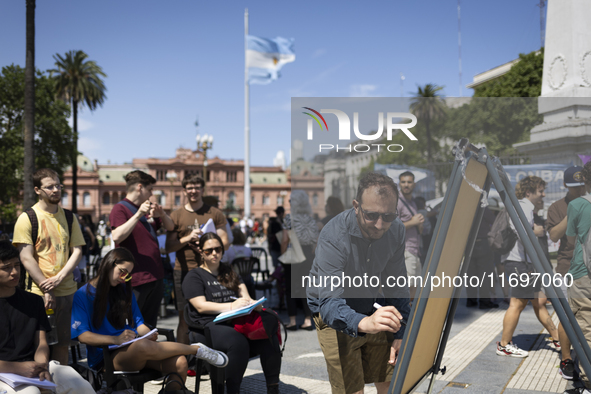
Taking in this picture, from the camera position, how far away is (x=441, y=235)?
5.67 ft

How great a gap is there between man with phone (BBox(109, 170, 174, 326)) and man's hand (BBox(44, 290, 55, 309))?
2.07ft

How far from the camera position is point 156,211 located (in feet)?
14.3

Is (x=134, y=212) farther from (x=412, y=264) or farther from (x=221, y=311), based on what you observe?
(x=412, y=264)

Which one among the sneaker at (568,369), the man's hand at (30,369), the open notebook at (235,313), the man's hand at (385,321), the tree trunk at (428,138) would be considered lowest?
the sneaker at (568,369)

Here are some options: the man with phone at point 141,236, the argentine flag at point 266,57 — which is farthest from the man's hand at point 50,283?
the argentine flag at point 266,57

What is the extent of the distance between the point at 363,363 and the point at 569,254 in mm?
1738

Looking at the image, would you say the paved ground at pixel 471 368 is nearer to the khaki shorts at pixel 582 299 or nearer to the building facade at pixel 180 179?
the khaki shorts at pixel 582 299

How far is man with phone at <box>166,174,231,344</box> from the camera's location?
445 cm

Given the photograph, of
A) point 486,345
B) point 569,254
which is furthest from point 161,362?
point 486,345

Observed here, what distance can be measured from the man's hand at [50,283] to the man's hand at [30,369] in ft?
2.88

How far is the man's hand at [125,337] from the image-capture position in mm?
3254

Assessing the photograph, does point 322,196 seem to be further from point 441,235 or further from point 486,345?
point 486,345

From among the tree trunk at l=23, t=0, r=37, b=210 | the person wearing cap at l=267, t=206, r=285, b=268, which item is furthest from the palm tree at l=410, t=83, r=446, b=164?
the tree trunk at l=23, t=0, r=37, b=210

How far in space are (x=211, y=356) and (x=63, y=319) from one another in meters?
1.27
